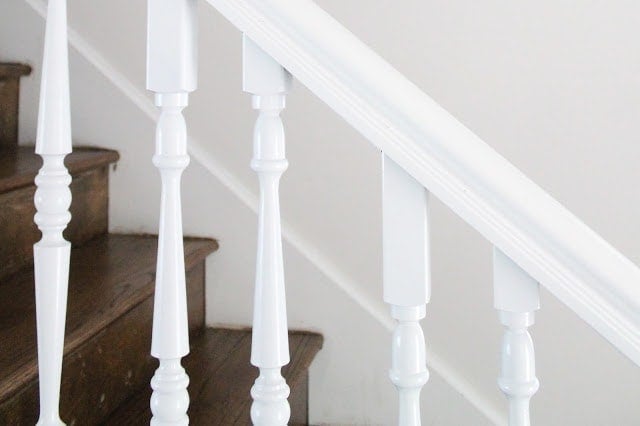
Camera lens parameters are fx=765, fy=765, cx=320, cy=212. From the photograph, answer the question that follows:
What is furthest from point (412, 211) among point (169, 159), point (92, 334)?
point (92, 334)

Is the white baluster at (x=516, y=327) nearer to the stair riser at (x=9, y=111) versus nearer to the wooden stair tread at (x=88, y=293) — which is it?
the wooden stair tread at (x=88, y=293)

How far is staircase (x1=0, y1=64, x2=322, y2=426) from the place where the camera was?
122 cm

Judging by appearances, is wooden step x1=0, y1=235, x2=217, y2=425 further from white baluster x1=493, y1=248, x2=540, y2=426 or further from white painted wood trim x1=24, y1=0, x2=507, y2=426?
white baluster x1=493, y1=248, x2=540, y2=426

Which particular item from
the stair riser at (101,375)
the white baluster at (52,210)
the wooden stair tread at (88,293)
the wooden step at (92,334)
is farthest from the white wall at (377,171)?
the white baluster at (52,210)

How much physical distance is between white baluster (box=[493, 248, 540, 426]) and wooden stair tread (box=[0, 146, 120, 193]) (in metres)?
1.00

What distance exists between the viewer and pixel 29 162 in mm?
1650

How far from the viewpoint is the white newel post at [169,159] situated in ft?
2.88

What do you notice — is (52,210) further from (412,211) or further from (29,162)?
(29,162)

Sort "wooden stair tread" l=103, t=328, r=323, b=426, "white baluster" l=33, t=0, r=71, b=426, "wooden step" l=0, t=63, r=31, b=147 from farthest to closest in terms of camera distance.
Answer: "wooden step" l=0, t=63, r=31, b=147, "wooden stair tread" l=103, t=328, r=323, b=426, "white baluster" l=33, t=0, r=71, b=426

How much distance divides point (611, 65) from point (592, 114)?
0.40ft

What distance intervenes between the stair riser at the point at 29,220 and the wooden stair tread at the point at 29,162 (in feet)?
0.07

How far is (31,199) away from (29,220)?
42 mm

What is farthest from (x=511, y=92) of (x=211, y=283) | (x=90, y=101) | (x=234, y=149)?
(x=90, y=101)

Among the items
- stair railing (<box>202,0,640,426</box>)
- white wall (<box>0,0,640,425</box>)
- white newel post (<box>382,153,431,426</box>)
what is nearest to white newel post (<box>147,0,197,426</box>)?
stair railing (<box>202,0,640,426</box>)
